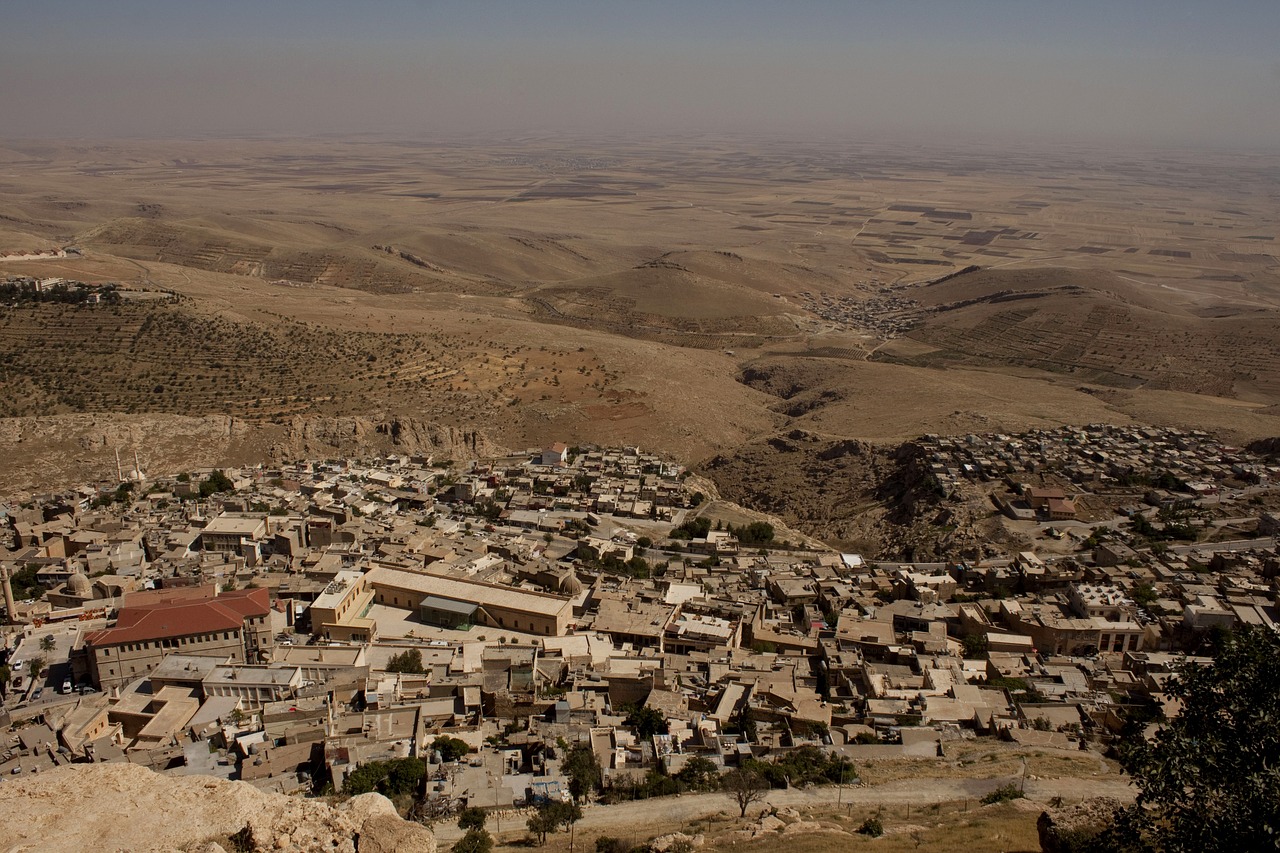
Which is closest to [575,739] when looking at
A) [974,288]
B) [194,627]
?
[194,627]

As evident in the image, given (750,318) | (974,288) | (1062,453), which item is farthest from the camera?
(974,288)

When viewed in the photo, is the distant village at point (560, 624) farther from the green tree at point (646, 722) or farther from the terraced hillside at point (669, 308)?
the terraced hillside at point (669, 308)

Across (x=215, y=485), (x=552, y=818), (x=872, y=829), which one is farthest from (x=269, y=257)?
(x=872, y=829)

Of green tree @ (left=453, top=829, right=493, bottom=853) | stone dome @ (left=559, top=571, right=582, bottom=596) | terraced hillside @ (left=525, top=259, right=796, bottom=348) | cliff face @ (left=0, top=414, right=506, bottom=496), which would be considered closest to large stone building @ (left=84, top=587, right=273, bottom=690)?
stone dome @ (left=559, top=571, right=582, bottom=596)

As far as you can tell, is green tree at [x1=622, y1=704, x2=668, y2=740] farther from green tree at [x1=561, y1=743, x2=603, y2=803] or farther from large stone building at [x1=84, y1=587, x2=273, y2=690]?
large stone building at [x1=84, y1=587, x2=273, y2=690]

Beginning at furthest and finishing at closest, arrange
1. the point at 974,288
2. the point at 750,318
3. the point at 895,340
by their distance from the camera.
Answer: the point at 974,288
the point at 750,318
the point at 895,340

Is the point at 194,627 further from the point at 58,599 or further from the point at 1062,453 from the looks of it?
the point at 1062,453

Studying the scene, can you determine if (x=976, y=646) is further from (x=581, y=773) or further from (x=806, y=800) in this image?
(x=581, y=773)

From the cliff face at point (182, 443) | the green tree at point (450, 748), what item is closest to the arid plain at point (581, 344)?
the cliff face at point (182, 443)
